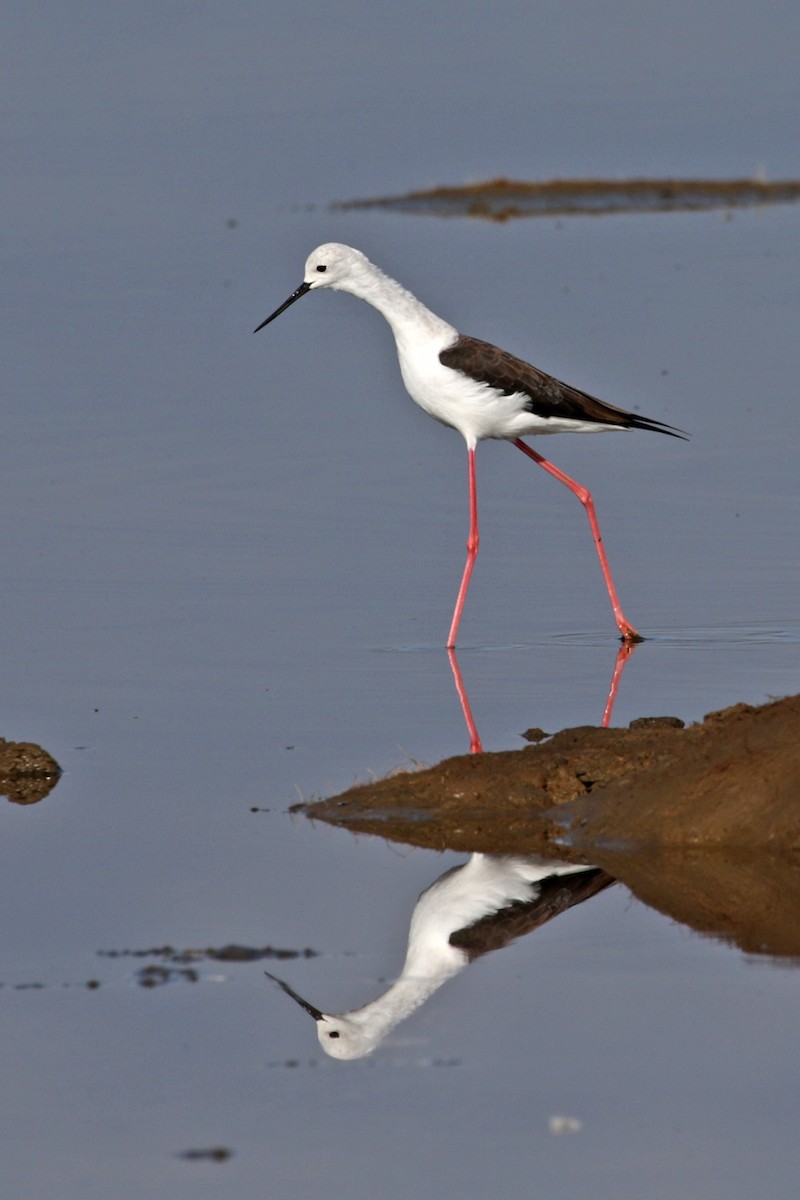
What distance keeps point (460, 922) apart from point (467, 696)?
287 cm

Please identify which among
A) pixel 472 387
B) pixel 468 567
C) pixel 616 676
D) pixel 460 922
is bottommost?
pixel 460 922

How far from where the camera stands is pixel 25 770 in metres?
8.51

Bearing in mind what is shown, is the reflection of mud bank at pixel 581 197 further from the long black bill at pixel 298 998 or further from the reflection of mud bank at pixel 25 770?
the long black bill at pixel 298 998

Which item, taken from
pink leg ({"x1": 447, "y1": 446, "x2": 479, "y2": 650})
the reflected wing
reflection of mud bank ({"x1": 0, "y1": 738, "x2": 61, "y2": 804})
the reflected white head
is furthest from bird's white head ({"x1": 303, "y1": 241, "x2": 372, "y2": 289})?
the reflected white head

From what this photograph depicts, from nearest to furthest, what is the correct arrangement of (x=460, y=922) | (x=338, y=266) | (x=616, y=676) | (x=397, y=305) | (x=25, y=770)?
(x=460, y=922) → (x=25, y=770) → (x=616, y=676) → (x=397, y=305) → (x=338, y=266)

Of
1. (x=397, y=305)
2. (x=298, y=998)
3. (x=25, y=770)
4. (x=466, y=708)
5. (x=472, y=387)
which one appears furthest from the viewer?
(x=397, y=305)

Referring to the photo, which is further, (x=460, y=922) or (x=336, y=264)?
(x=336, y=264)

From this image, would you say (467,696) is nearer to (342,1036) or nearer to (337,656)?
(337,656)

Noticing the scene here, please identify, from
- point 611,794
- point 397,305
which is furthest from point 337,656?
point 611,794

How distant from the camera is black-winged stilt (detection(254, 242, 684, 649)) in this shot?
10.8 metres

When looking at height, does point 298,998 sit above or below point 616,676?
below

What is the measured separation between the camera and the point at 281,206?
1156 inches

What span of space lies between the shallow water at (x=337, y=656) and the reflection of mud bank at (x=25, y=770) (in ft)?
0.55

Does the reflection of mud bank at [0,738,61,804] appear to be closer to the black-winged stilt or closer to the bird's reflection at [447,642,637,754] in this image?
the bird's reflection at [447,642,637,754]
